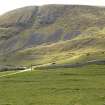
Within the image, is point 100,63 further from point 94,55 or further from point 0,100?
point 0,100

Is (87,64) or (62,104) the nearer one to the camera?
(62,104)

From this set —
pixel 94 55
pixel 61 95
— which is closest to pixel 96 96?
pixel 61 95

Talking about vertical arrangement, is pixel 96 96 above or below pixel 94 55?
above

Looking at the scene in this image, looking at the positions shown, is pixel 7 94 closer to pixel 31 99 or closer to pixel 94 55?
→ pixel 31 99

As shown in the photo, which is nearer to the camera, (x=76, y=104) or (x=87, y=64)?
(x=76, y=104)

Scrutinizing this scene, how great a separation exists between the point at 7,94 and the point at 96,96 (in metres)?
16.8

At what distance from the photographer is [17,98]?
2477 inches

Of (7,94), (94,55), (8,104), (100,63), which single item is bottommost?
(94,55)

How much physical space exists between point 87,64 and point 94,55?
38.3 metres

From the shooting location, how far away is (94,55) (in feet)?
650

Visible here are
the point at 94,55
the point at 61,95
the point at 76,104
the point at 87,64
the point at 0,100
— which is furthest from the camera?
the point at 94,55

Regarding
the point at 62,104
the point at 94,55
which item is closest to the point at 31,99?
the point at 62,104

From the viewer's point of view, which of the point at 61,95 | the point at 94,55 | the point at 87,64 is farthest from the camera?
the point at 94,55

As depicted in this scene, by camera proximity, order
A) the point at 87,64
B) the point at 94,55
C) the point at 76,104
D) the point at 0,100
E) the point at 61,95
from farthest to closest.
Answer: the point at 94,55
the point at 87,64
the point at 61,95
the point at 0,100
the point at 76,104
